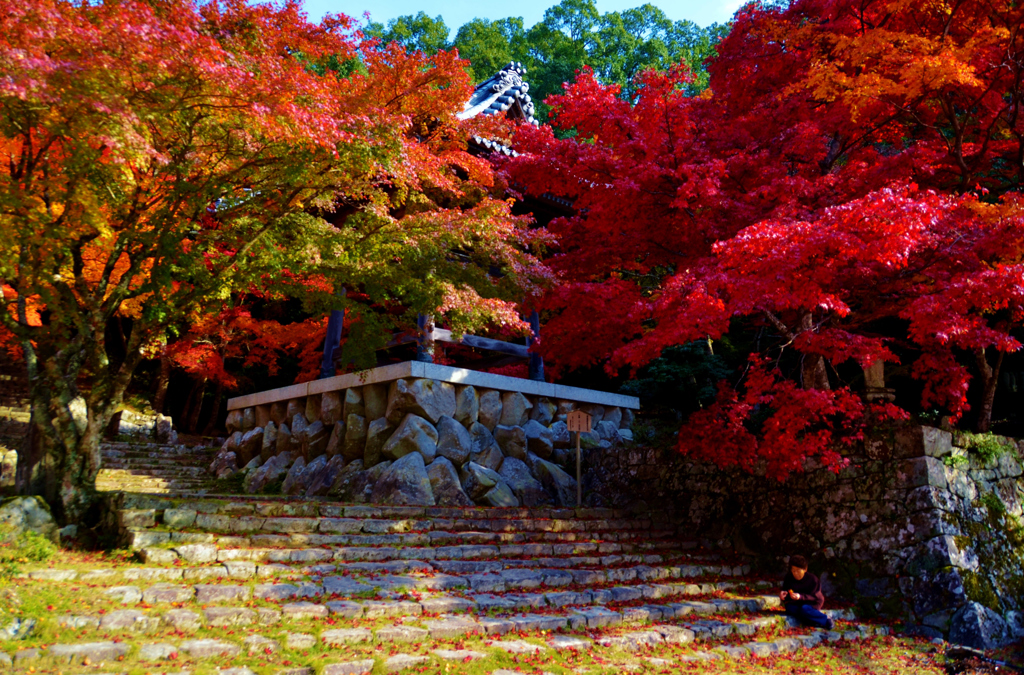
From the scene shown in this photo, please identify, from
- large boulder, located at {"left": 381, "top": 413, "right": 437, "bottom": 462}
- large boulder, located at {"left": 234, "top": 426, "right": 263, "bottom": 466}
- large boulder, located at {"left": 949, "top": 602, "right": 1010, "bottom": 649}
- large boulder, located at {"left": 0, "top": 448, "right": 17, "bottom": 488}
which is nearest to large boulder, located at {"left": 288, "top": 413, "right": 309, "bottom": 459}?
large boulder, located at {"left": 234, "top": 426, "right": 263, "bottom": 466}

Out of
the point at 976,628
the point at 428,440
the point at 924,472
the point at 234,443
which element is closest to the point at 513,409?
the point at 428,440

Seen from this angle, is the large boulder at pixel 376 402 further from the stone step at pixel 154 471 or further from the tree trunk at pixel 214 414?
the tree trunk at pixel 214 414

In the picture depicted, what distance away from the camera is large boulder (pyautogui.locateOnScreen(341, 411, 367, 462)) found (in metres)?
10.7

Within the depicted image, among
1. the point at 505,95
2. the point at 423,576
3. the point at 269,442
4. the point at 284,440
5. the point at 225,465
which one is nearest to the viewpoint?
the point at 423,576

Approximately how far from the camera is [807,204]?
796 centimetres

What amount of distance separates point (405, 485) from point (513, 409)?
8.59 ft

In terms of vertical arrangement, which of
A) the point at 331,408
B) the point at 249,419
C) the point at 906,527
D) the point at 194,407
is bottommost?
the point at 906,527

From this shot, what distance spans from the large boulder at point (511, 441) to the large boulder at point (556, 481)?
0.96 feet

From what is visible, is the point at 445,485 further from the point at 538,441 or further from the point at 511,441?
the point at 538,441

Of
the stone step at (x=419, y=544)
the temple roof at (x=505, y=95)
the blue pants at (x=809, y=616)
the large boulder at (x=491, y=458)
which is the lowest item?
the blue pants at (x=809, y=616)

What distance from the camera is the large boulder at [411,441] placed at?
393 inches

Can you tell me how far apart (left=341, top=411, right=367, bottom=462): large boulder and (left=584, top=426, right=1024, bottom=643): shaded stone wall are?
556 centimetres

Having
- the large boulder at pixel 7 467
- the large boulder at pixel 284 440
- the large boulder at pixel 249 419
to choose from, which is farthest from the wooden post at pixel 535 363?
the large boulder at pixel 7 467

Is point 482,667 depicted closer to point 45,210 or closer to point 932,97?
point 45,210
